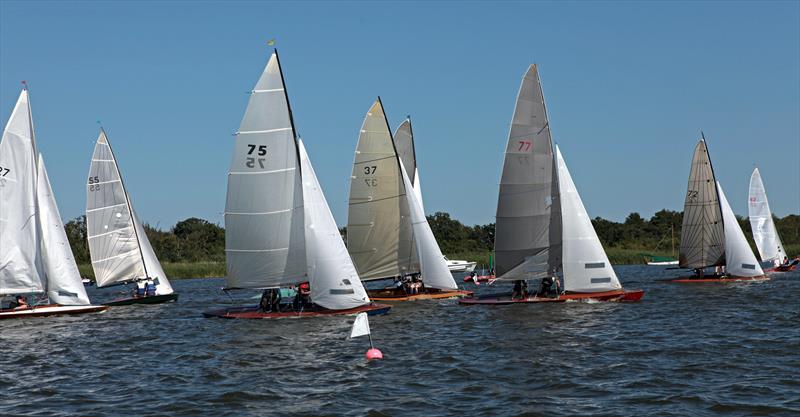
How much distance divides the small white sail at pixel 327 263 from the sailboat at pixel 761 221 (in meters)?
43.4

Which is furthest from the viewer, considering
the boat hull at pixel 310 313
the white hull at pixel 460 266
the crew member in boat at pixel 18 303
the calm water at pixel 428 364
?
the white hull at pixel 460 266

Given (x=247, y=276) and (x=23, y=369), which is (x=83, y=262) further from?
(x=23, y=369)

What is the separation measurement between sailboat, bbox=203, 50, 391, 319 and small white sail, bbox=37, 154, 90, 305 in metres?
7.84

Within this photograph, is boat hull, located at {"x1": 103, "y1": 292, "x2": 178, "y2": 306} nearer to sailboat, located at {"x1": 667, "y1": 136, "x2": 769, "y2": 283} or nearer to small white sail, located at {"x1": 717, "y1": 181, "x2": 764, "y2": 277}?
sailboat, located at {"x1": 667, "y1": 136, "x2": 769, "y2": 283}

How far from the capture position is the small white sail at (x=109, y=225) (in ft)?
165

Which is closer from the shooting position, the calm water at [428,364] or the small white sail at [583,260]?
the calm water at [428,364]

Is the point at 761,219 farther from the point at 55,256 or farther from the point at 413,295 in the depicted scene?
the point at 55,256

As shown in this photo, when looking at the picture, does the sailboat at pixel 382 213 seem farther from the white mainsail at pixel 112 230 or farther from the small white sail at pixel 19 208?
the small white sail at pixel 19 208

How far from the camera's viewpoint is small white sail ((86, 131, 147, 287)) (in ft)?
165

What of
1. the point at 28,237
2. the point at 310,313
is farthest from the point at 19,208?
the point at 310,313

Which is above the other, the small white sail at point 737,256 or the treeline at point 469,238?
the treeline at point 469,238

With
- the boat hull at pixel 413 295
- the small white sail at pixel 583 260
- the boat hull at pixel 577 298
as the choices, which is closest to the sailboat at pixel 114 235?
the boat hull at pixel 413 295

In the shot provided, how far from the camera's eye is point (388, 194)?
150ft

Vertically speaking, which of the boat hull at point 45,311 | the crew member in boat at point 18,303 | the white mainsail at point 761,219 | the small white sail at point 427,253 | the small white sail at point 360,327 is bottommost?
the small white sail at point 360,327
